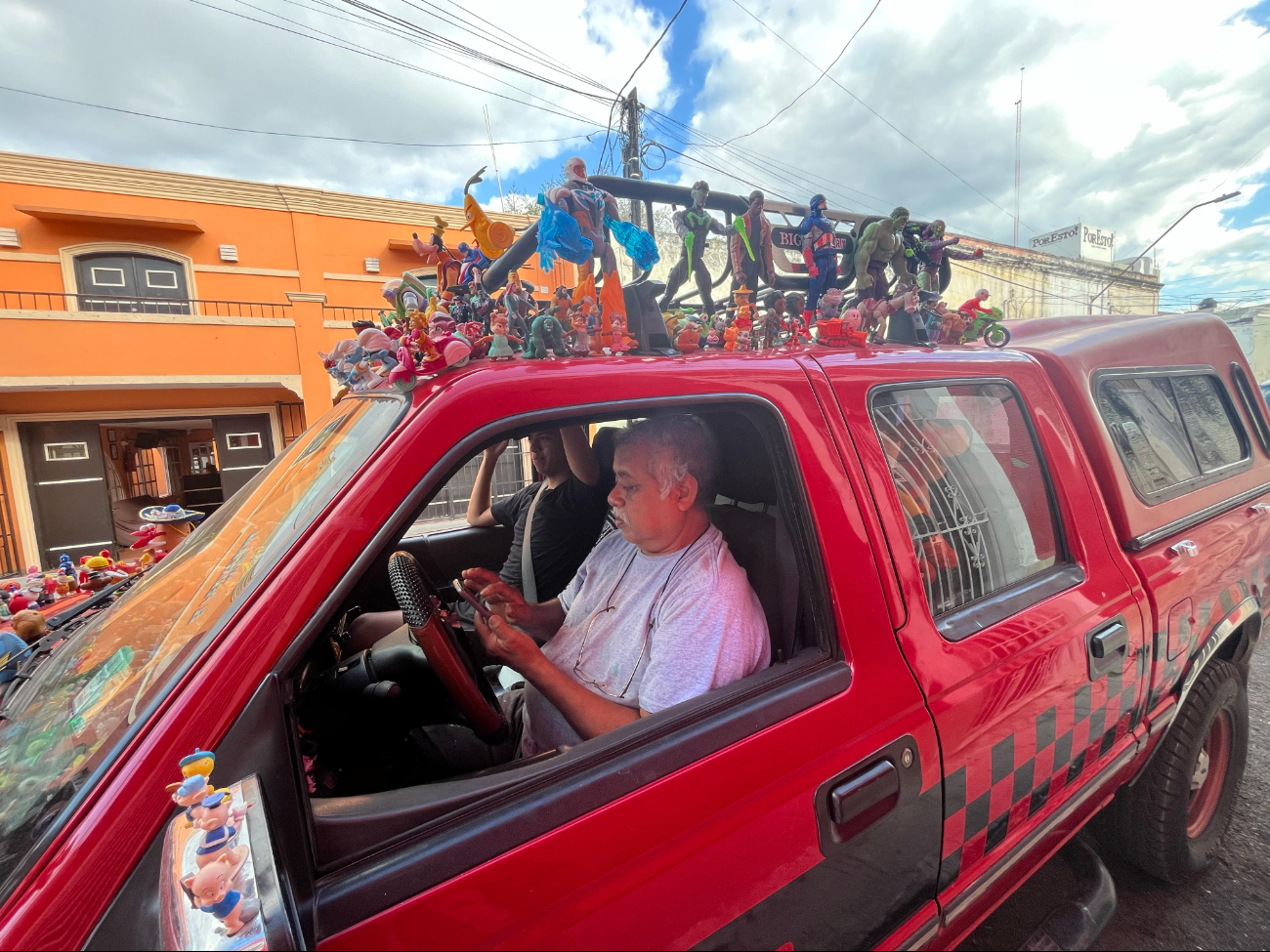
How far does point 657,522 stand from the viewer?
60.7 inches

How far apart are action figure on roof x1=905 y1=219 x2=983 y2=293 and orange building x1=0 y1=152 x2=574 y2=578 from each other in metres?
7.81

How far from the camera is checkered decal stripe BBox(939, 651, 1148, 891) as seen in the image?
4.23 feet

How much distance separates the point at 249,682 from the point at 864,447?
4.02ft

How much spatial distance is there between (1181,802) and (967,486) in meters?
1.45

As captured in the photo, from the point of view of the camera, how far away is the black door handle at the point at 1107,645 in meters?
1.53

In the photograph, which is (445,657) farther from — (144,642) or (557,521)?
(557,521)

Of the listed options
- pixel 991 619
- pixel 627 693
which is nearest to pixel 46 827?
pixel 627 693

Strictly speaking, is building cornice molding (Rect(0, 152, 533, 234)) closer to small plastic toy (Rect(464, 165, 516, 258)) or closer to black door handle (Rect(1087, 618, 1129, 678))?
small plastic toy (Rect(464, 165, 516, 258))

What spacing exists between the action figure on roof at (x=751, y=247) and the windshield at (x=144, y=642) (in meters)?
1.28

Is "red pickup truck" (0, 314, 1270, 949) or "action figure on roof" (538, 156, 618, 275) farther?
"action figure on roof" (538, 156, 618, 275)

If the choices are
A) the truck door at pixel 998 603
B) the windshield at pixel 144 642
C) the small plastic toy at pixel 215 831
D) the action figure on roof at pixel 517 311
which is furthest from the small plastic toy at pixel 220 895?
the truck door at pixel 998 603

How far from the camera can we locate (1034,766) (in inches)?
56.8

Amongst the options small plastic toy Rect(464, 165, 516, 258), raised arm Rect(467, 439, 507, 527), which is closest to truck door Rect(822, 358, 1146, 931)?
small plastic toy Rect(464, 165, 516, 258)

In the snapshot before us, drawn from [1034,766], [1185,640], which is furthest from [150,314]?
[1185,640]
